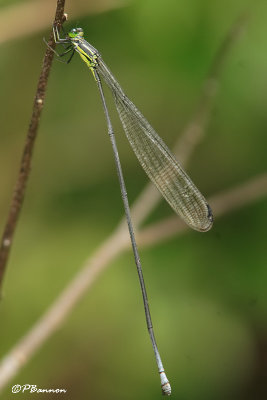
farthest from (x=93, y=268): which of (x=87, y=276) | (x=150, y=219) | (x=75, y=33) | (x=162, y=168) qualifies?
(x=75, y=33)

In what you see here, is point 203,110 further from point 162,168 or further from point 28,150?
point 28,150

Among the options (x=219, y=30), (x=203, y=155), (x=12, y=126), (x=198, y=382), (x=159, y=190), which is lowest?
(x=198, y=382)

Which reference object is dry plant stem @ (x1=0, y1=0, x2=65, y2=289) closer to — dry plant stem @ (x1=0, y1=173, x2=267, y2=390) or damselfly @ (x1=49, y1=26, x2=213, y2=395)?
dry plant stem @ (x1=0, y1=173, x2=267, y2=390)

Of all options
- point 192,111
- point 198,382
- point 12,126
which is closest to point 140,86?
point 192,111

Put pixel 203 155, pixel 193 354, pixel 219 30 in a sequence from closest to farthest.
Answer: pixel 193 354
pixel 219 30
pixel 203 155

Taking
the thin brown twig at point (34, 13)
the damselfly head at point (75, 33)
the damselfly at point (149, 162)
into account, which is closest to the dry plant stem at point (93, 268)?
the damselfly at point (149, 162)

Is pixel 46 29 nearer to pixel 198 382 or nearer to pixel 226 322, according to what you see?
pixel 226 322
